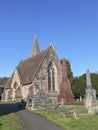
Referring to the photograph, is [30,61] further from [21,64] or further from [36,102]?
[36,102]

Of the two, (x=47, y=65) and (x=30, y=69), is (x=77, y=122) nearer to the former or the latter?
(x=47, y=65)

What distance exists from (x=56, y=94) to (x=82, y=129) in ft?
110

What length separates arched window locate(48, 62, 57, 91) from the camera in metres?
47.8

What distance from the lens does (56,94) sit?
47312 mm

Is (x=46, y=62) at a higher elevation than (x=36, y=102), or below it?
higher

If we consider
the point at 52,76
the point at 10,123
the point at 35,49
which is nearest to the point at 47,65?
the point at 52,76

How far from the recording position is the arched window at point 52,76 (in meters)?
47.8

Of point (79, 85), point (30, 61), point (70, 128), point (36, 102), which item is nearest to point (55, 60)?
point (30, 61)

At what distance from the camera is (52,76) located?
48.6 meters

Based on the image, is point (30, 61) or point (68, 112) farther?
point (30, 61)

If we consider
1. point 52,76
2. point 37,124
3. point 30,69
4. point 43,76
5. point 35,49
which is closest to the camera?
point 37,124

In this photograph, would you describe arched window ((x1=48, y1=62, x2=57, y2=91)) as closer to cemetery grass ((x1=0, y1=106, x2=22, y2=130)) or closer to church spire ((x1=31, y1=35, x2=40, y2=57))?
church spire ((x1=31, y1=35, x2=40, y2=57))

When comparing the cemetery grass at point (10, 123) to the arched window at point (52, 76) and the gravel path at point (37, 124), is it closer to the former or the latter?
the gravel path at point (37, 124)

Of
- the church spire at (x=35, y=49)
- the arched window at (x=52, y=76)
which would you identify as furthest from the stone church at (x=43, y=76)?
the church spire at (x=35, y=49)
